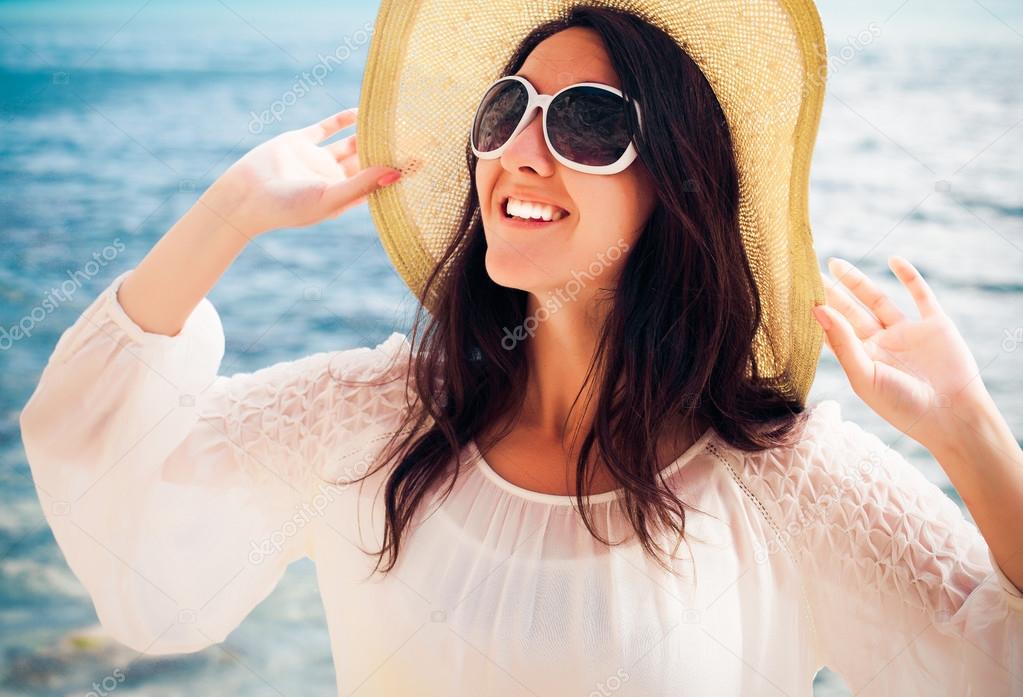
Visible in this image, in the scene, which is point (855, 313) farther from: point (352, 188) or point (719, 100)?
point (352, 188)

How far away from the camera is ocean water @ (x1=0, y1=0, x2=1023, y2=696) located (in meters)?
4.08

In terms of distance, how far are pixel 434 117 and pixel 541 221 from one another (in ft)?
1.42

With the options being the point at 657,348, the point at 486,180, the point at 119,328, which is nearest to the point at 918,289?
the point at 657,348

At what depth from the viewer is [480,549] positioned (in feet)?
5.53

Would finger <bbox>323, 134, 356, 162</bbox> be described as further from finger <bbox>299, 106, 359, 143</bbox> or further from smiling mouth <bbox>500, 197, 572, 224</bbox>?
smiling mouth <bbox>500, 197, 572, 224</bbox>

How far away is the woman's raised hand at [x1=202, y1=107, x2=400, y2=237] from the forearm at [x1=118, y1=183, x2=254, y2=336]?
0.03m

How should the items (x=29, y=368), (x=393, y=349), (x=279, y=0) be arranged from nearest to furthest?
1. (x=393, y=349)
2. (x=29, y=368)
3. (x=279, y=0)

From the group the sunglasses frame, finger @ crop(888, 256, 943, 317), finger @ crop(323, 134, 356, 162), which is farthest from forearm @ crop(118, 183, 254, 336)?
finger @ crop(888, 256, 943, 317)

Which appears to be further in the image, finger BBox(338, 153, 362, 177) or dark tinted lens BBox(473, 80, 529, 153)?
finger BBox(338, 153, 362, 177)

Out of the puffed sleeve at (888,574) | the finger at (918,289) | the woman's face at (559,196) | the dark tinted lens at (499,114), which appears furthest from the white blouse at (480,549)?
the dark tinted lens at (499,114)

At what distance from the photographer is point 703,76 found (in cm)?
171

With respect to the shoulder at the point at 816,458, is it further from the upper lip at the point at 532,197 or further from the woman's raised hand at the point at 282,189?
the woman's raised hand at the point at 282,189

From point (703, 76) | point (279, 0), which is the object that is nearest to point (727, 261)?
point (703, 76)

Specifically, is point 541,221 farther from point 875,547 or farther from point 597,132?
point 875,547
